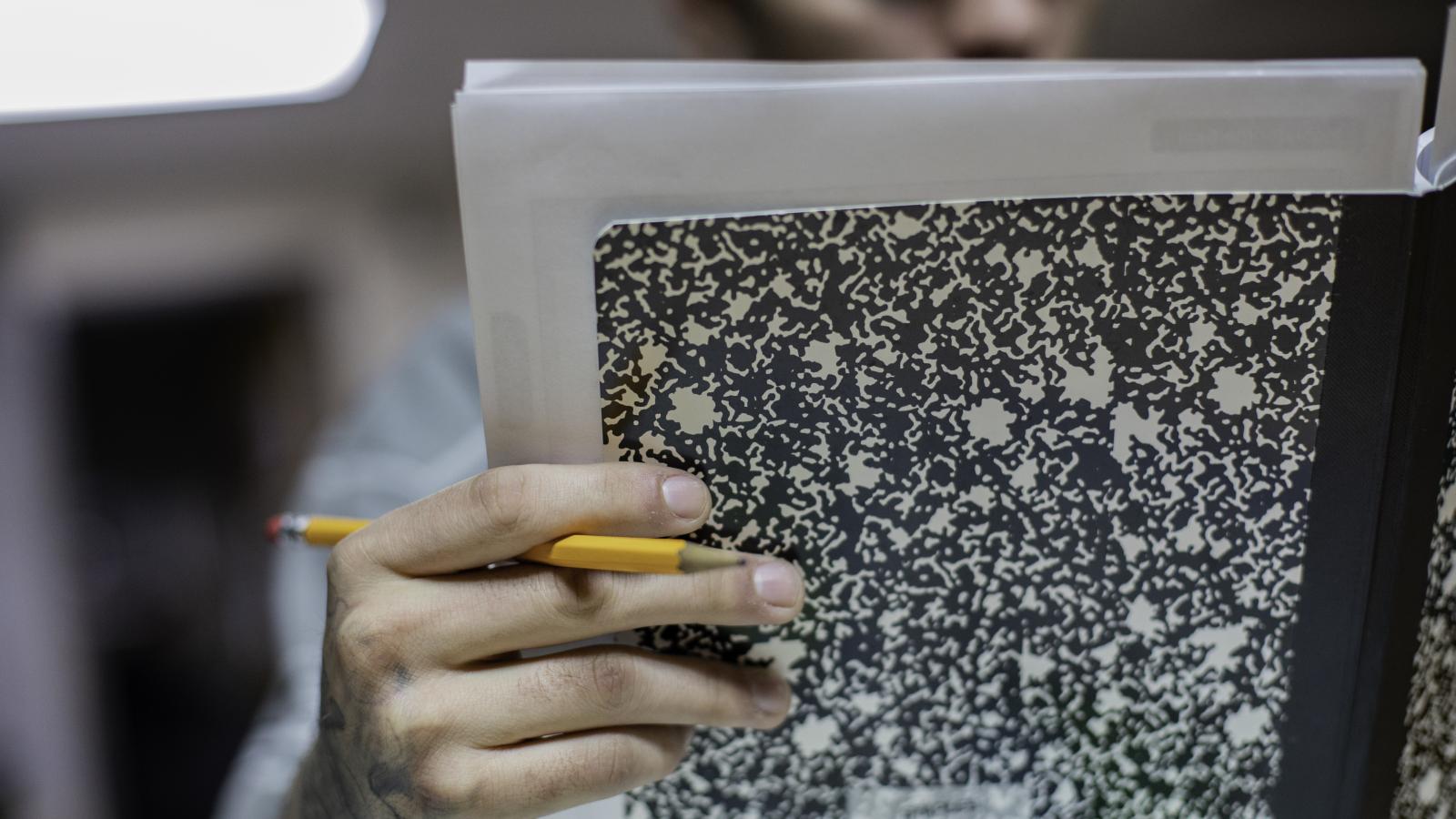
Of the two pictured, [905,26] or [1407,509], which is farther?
[905,26]

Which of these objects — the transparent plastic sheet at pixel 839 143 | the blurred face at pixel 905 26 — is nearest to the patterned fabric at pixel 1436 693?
the transparent plastic sheet at pixel 839 143

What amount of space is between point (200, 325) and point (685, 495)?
0.99 m

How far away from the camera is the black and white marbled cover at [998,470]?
0.82ft

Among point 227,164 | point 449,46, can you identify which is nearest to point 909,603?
point 449,46

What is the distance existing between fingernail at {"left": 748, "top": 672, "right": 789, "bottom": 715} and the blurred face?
19.5 inches

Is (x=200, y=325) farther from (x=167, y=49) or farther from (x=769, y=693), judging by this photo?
(x=769, y=693)

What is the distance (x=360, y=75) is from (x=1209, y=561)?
3.25 ft

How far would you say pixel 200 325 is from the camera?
101 centimetres

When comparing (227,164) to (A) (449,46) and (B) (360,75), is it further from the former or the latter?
(A) (449,46)

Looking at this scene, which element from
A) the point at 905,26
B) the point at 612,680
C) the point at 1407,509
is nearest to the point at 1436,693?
the point at 1407,509

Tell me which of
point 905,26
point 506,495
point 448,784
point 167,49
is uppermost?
point 905,26

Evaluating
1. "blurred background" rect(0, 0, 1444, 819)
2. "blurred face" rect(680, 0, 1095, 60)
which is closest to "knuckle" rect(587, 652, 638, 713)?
"blurred face" rect(680, 0, 1095, 60)

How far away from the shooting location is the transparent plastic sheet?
23cm

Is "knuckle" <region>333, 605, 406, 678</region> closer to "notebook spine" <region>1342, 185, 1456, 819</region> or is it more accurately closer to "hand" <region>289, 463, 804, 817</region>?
"hand" <region>289, 463, 804, 817</region>
